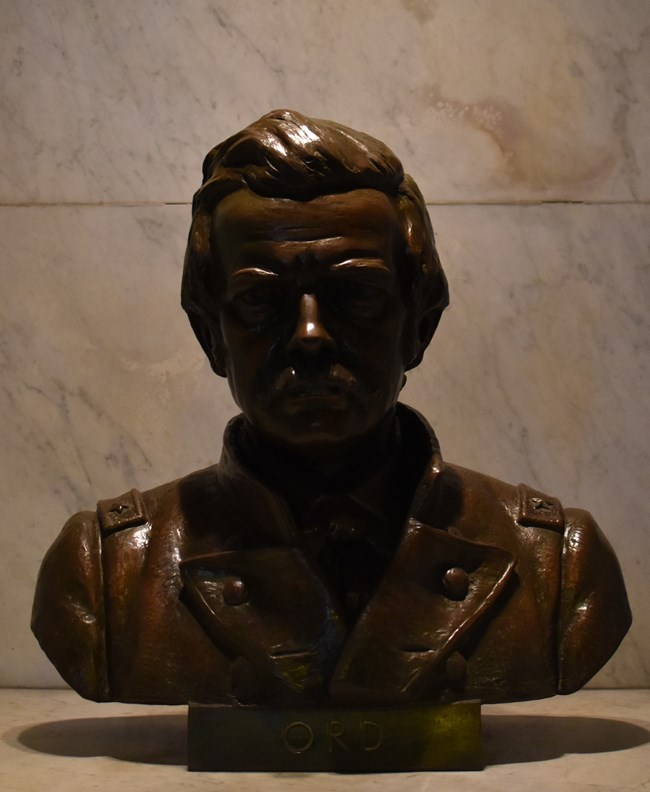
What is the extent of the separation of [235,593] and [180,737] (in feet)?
1.46

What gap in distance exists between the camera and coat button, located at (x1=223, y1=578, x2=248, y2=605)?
92.0 inches

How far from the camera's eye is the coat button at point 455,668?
7.58 ft

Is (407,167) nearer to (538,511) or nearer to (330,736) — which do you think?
(538,511)

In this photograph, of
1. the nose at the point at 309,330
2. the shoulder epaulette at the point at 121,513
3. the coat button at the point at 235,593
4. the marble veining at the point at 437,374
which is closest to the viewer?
the nose at the point at 309,330

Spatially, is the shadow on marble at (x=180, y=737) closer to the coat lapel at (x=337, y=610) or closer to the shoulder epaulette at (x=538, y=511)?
the coat lapel at (x=337, y=610)

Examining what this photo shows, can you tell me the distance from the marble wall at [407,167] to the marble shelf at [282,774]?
44cm

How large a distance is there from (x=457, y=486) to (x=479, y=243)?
1.01 meters

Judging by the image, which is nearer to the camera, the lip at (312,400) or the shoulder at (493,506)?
the lip at (312,400)

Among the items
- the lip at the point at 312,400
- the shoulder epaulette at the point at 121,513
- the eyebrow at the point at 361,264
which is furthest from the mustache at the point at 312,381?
the shoulder epaulette at the point at 121,513

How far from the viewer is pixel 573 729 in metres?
2.71

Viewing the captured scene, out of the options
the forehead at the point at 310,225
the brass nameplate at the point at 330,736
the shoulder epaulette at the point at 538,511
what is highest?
the forehead at the point at 310,225

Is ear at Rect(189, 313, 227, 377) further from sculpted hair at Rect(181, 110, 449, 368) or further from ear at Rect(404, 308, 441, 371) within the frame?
ear at Rect(404, 308, 441, 371)

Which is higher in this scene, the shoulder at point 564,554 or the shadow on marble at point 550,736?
the shoulder at point 564,554

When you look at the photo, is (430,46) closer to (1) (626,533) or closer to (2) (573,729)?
(1) (626,533)
